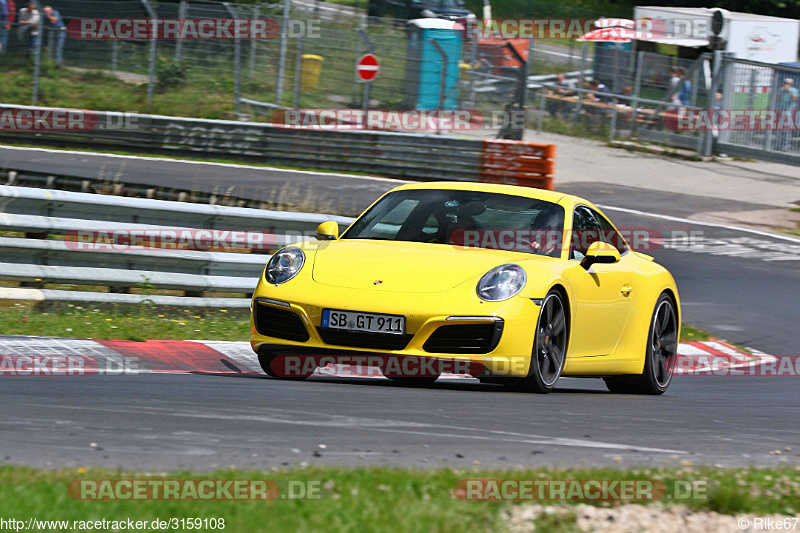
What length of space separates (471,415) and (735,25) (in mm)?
26117

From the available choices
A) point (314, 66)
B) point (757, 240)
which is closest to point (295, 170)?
point (314, 66)

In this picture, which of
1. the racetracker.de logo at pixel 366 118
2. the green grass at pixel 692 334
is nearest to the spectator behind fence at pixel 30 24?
the racetracker.de logo at pixel 366 118

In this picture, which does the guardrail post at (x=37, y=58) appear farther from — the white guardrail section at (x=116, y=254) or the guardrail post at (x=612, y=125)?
the white guardrail section at (x=116, y=254)

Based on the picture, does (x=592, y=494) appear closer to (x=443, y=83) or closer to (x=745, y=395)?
(x=745, y=395)

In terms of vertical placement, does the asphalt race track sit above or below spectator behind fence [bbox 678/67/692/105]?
below

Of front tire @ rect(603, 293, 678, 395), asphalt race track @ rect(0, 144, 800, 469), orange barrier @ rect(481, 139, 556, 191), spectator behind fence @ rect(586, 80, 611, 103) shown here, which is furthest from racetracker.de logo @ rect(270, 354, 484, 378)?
spectator behind fence @ rect(586, 80, 611, 103)

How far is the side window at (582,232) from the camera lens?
7.54 metres

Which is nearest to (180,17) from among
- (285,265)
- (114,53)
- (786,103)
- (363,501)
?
(114,53)

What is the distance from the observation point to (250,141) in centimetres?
2327

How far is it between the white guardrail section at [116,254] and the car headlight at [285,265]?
2.42 meters

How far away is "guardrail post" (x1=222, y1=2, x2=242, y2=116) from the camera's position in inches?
928

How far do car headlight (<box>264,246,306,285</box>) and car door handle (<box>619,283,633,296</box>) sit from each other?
2203 mm

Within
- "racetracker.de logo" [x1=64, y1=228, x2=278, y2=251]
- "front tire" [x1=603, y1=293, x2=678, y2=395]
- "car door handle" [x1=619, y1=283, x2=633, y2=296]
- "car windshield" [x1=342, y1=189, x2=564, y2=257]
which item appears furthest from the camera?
"racetracker.de logo" [x1=64, y1=228, x2=278, y2=251]

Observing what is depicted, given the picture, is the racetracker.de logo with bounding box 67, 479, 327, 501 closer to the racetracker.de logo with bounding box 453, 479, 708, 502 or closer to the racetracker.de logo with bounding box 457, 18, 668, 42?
the racetracker.de logo with bounding box 453, 479, 708, 502
